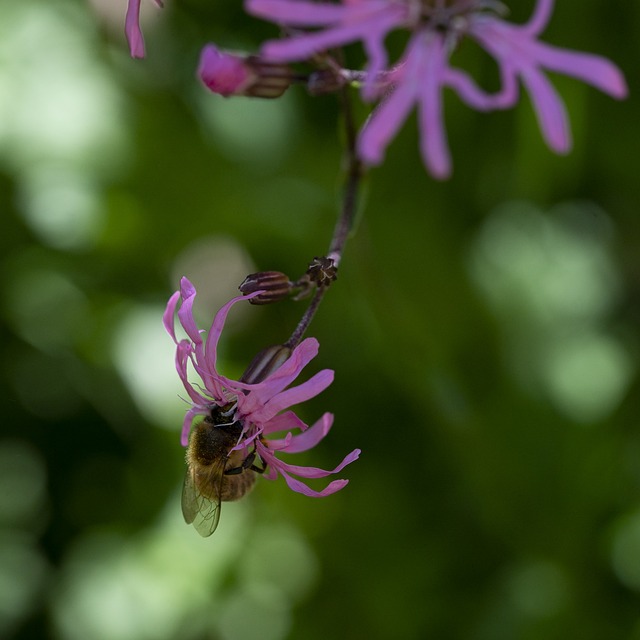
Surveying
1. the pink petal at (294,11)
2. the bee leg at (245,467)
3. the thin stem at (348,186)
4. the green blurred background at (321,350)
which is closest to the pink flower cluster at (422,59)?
the pink petal at (294,11)

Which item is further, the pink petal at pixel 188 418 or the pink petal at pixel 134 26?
the pink petal at pixel 188 418

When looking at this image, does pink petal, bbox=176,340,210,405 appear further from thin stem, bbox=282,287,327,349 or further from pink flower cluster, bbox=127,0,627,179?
pink flower cluster, bbox=127,0,627,179

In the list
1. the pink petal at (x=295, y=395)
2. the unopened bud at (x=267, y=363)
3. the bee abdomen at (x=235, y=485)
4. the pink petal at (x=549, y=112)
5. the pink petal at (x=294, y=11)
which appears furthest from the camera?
the bee abdomen at (x=235, y=485)

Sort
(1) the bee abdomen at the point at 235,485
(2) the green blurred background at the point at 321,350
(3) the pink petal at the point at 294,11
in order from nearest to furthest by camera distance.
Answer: (3) the pink petal at the point at 294,11, (1) the bee abdomen at the point at 235,485, (2) the green blurred background at the point at 321,350

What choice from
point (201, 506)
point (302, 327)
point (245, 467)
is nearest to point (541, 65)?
point (302, 327)

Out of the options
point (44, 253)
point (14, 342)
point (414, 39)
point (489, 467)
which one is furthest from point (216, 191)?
point (414, 39)

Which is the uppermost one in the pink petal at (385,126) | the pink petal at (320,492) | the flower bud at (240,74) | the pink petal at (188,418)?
the pink petal at (385,126)

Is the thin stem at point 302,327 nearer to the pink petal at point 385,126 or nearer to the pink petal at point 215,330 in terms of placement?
the pink petal at point 215,330

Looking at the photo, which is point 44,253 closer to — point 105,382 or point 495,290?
point 105,382
